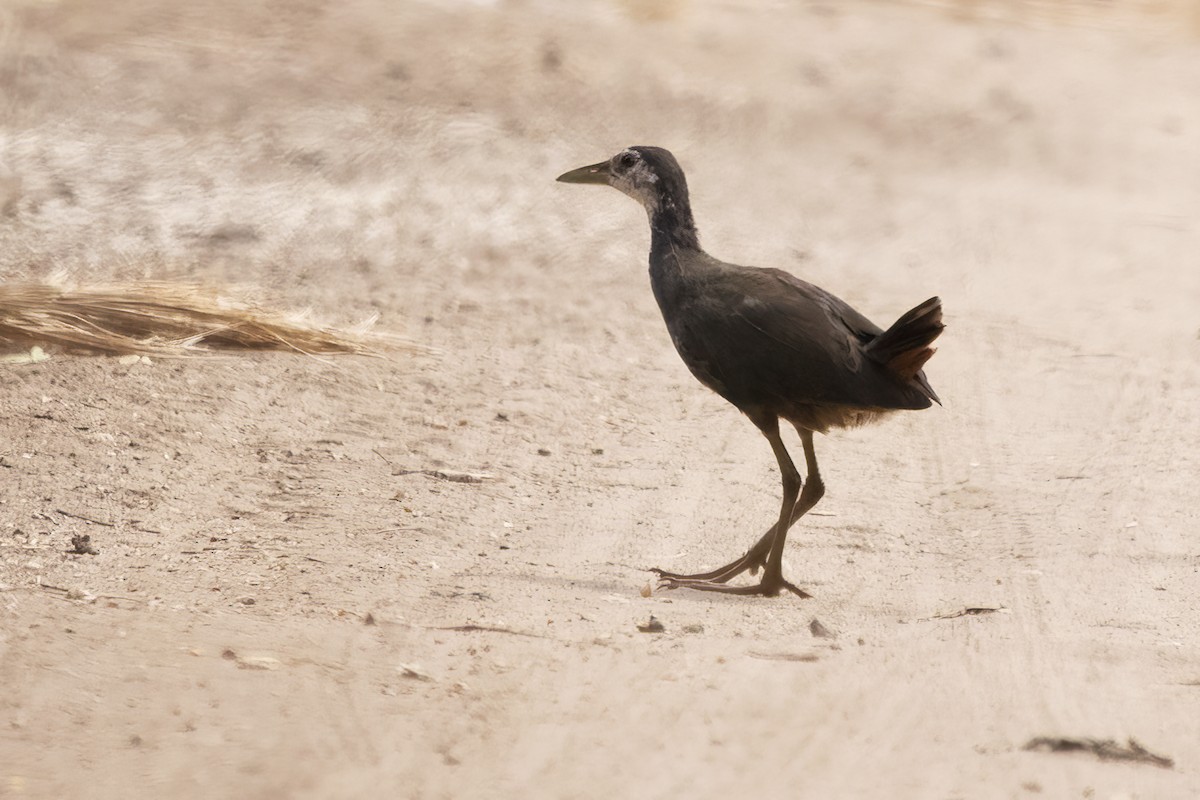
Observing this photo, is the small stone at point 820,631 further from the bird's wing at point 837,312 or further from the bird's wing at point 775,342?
the bird's wing at point 837,312

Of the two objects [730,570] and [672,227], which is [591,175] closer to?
[672,227]

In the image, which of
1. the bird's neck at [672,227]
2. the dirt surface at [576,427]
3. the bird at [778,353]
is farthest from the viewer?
the bird's neck at [672,227]

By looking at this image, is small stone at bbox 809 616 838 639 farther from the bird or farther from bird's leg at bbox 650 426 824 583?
bird's leg at bbox 650 426 824 583

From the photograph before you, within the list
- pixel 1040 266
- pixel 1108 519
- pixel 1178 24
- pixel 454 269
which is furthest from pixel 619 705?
pixel 1178 24

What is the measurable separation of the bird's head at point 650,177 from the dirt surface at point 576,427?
4.07ft

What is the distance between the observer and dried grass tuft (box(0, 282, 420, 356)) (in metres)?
6.57

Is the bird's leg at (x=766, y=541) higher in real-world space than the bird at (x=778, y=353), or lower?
lower

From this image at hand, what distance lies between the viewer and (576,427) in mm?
6840

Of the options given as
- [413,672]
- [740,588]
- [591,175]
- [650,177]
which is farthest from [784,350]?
[413,672]

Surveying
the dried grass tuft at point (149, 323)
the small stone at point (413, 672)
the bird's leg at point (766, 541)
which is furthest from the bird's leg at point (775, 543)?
the dried grass tuft at point (149, 323)

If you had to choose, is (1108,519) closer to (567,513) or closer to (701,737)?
(567,513)

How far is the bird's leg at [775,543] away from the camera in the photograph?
4.86m

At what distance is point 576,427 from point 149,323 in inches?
78.9

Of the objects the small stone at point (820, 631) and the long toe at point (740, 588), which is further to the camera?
the long toe at point (740, 588)
